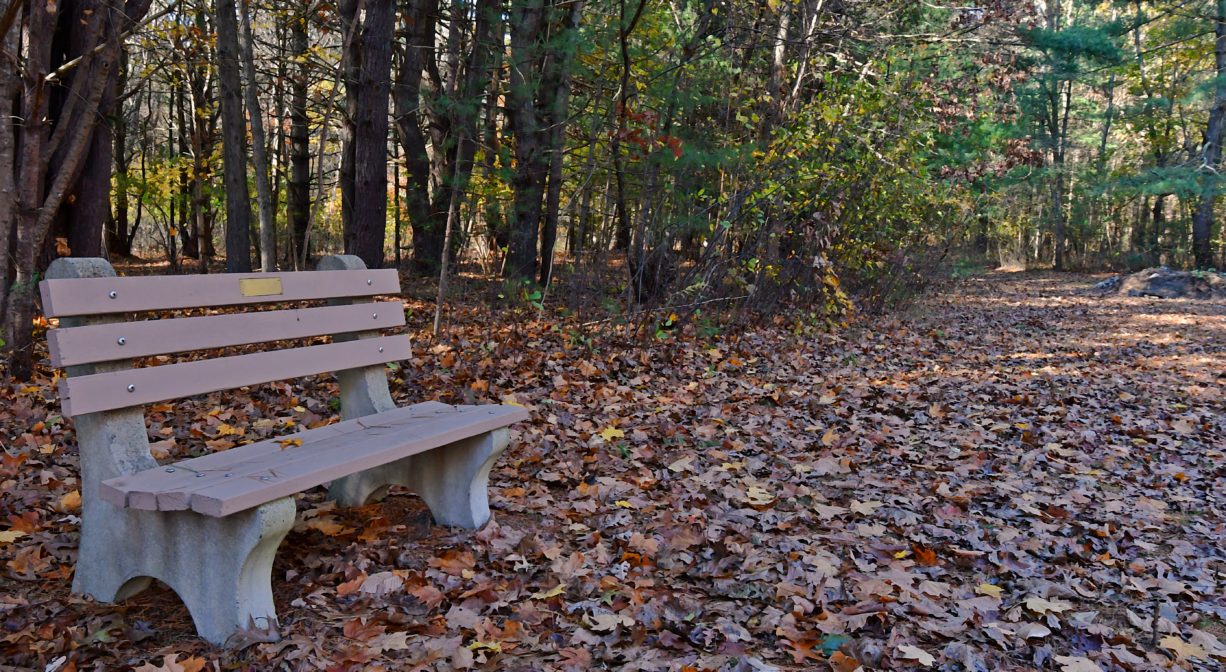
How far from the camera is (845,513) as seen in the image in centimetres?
376

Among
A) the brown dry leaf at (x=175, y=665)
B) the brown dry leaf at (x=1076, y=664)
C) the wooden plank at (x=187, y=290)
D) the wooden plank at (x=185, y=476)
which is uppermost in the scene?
the wooden plank at (x=187, y=290)

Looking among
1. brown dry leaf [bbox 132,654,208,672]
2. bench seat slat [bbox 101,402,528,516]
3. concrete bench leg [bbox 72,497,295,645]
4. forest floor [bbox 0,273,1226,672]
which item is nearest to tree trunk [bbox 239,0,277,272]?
forest floor [bbox 0,273,1226,672]

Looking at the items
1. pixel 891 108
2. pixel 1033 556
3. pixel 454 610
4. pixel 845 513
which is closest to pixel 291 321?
pixel 454 610

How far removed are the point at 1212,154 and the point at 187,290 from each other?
25138mm

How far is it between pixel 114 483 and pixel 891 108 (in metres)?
10.4

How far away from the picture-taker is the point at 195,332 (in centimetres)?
273

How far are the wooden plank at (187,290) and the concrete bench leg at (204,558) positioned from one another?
64 centimetres

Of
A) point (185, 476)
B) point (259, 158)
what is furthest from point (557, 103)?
point (185, 476)

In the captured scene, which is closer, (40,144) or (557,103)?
(40,144)

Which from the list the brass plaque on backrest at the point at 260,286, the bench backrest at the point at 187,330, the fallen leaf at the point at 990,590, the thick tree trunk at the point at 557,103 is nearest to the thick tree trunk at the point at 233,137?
the thick tree trunk at the point at 557,103

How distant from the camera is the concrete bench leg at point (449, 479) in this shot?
10.9 feet

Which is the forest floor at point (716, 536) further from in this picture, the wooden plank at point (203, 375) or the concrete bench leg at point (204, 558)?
the wooden plank at point (203, 375)

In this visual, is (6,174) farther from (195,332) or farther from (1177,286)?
(1177,286)

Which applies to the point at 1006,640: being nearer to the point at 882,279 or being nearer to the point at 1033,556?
the point at 1033,556
